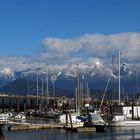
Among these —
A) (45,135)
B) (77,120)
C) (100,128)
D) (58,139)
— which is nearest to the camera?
(58,139)

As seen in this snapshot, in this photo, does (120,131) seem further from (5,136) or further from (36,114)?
(36,114)

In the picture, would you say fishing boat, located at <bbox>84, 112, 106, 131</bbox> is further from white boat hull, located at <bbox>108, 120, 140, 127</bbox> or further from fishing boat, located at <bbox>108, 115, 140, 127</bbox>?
fishing boat, located at <bbox>108, 115, 140, 127</bbox>

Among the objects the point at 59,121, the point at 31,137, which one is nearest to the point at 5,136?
the point at 31,137

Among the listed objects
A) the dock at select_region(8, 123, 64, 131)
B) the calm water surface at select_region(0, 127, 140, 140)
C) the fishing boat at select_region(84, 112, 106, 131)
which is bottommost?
the calm water surface at select_region(0, 127, 140, 140)

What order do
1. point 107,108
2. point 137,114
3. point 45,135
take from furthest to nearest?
point 107,108 < point 137,114 < point 45,135

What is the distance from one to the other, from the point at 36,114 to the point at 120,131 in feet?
156

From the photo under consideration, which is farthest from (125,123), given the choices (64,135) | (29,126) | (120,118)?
(64,135)

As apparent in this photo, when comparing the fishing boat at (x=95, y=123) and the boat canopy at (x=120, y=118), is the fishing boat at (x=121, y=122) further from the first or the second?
the fishing boat at (x=95, y=123)

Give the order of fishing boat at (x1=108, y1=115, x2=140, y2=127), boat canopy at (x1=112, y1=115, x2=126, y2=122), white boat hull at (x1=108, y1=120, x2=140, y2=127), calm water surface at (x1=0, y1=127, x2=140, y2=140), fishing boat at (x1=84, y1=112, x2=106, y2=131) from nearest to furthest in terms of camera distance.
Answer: calm water surface at (x1=0, y1=127, x2=140, y2=140) → fishing boat at (x1=84, y1=112, x2=106, y2=131) → white boat hull at (x1=108, y1=120, x2=140, y2=127) → fishing boat at (x1=108, y1=115, x2=140, y2=127) → boat canopy at (x1=112, y1=115, x2=126, y2=122)

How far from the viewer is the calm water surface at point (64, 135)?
83875 mm

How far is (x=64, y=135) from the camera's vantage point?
290 ft

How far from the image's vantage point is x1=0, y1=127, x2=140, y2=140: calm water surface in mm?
83875

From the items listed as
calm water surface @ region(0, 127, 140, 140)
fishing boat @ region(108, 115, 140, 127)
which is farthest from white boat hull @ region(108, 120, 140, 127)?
calm water surface @ region(0, 127, 140, 140)

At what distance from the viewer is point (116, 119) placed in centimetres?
11000
